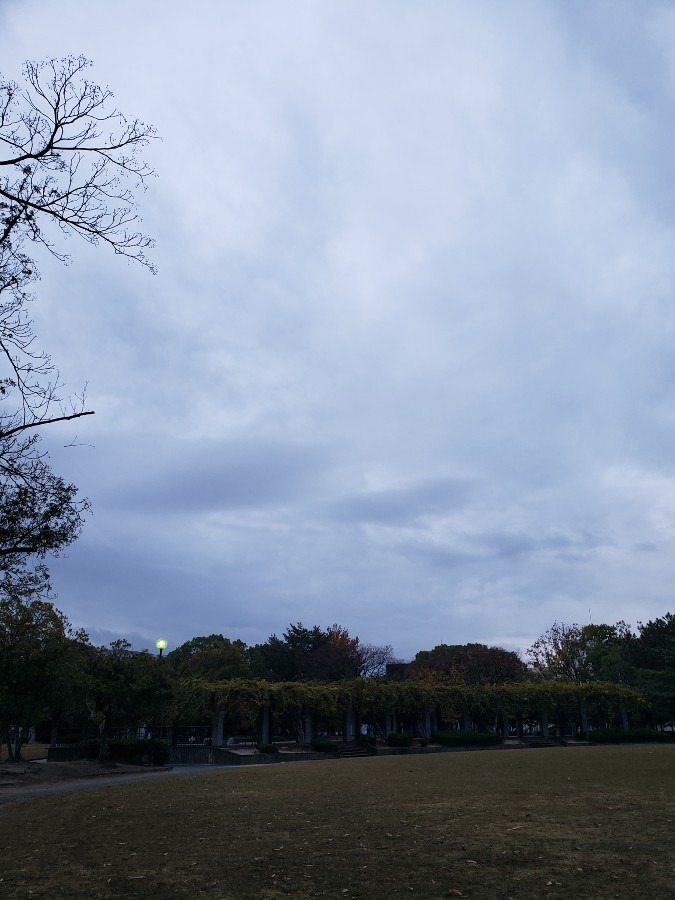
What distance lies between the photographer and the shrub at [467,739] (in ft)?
144

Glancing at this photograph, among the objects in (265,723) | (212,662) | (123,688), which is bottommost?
(265,723)

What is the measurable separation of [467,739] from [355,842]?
37.8 m

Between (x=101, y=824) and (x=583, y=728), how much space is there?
4622 centimetres

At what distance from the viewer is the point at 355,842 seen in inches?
371

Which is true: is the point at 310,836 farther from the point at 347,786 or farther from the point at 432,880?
the point at 347,786

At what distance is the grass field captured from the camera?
7199 millimetres

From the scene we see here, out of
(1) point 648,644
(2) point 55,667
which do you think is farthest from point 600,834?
(1) point 648,644

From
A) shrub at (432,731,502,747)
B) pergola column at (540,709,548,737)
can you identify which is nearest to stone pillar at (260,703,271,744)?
shrub at (432,731,502,747)

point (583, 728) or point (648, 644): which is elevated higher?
point (648, 644)

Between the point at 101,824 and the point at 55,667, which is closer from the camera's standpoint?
the point at 101,824

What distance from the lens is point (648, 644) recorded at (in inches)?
2201

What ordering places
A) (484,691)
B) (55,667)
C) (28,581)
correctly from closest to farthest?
(28,581) < (55,667) < (484,691)

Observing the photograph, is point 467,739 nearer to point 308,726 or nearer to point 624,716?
point 308,726

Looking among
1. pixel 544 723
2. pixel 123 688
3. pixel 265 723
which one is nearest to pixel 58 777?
pixel 123 688
